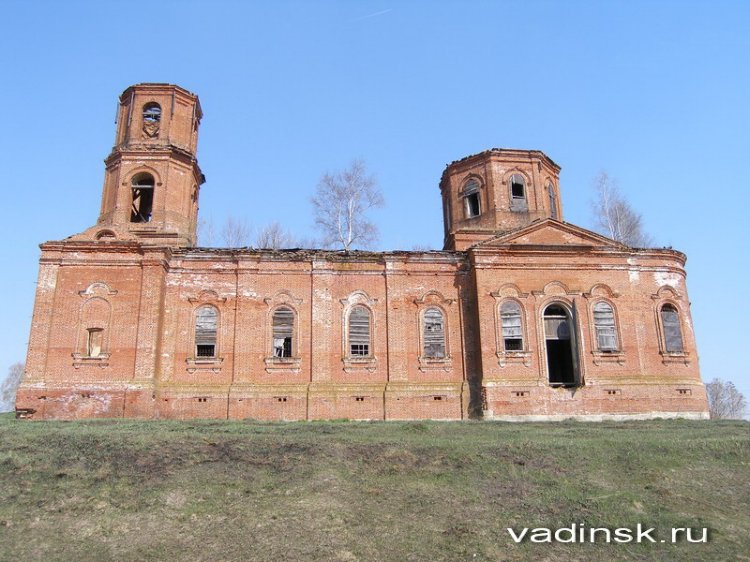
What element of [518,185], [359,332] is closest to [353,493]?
[359,332]

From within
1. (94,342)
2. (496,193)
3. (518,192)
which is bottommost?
(94,342)

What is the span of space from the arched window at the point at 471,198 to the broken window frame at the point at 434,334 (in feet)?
21.2

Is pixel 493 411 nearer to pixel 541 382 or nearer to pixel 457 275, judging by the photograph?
pixel 541 382

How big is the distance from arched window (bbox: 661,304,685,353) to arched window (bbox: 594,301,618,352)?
2188 mm

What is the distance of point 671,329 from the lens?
Answer: 24578 mm

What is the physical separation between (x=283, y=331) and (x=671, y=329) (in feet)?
52.2

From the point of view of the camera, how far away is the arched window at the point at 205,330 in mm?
23109

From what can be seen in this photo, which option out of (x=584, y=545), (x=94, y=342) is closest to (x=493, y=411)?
(x=584, y=545)

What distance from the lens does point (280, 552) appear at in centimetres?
1026

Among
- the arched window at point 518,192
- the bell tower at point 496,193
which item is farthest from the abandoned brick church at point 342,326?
the arched window at point 518,192

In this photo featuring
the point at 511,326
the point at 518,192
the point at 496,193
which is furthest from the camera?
the point at 518,192

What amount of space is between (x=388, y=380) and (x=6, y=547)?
14403 mm

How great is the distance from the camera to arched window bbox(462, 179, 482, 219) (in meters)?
28.5

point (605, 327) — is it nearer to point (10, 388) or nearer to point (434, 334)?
Result: point (434, 334)
